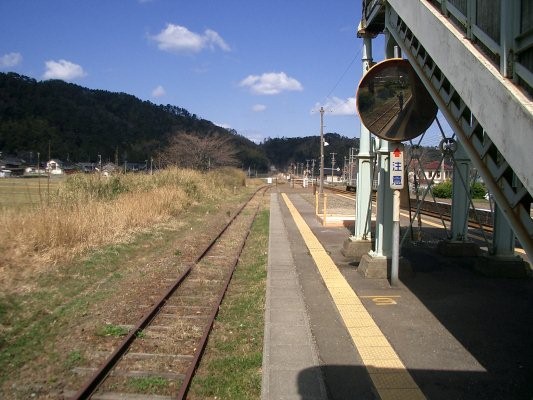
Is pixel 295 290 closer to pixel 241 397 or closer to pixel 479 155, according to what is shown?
pixel 241 397

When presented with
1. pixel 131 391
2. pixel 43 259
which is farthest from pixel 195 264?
pixel 131 391

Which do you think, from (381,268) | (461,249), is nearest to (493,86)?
(381,268)

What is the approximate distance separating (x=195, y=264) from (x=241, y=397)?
6671 millimetres

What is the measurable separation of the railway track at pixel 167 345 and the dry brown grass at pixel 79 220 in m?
3.15

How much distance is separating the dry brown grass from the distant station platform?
196 inches

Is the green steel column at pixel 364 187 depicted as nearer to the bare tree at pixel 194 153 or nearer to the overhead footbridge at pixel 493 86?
the overhead footbridge at pixel 493 86

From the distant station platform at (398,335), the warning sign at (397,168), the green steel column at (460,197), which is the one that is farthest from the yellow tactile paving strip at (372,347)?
the green steel column at (460,197)

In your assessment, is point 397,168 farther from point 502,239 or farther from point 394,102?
point 502,239

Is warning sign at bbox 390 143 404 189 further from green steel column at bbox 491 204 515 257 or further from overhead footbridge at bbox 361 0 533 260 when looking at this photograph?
overhead footbridge at bbox 361 0 533 260

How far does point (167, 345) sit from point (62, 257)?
6.08 metres

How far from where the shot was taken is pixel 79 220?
12656 mm

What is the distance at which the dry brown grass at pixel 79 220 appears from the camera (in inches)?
409

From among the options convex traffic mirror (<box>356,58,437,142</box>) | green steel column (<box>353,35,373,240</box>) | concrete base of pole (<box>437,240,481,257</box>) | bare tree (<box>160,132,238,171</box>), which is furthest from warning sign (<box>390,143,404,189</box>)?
bare tree (<box>160,132,238,171</box>)

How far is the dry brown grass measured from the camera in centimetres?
1039
